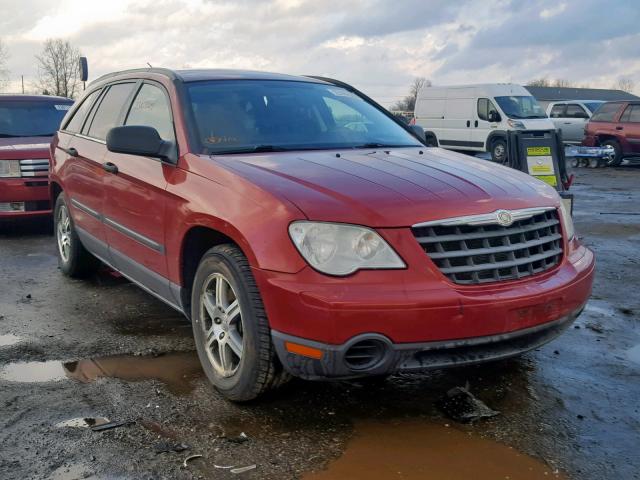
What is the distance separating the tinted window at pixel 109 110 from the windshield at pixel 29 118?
4345mm

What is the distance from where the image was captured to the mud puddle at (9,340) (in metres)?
4.50

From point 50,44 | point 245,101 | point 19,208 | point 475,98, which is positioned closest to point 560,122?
point 475,98

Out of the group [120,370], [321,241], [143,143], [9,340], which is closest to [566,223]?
[321,241]

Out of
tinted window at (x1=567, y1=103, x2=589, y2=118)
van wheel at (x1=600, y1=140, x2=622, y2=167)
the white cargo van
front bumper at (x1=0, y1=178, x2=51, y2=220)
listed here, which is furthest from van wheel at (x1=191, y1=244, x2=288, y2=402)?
tinted window at (x1=567, y1=103, x2=589, y2=118)

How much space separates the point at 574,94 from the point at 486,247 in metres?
72.6

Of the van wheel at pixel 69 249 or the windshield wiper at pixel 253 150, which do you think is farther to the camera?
the van wheel at pixel 69 249

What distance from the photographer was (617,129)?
19141 millimetres

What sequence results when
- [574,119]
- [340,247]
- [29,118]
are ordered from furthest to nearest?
[574,119] → [29,118] → [340,247]

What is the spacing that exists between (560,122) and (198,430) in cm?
2265

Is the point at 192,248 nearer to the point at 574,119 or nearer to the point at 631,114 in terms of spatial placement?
the point at 631,114

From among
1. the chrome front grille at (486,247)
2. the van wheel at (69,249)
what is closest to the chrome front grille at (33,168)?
the van wheel at (69,249)

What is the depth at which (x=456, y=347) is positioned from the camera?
9.96ft

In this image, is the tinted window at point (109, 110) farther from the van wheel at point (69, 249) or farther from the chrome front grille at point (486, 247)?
the chrome front grille at point (486, 247)

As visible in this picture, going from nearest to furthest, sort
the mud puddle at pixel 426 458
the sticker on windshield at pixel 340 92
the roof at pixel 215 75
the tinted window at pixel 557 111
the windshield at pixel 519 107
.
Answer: the mud puddle at pixel 426 458 < the roof at pixel 215 75 < the sticker on windshield at pixel 340 92 < the windshield at pixel 519 107 < the tinted window at pixel 557 111
